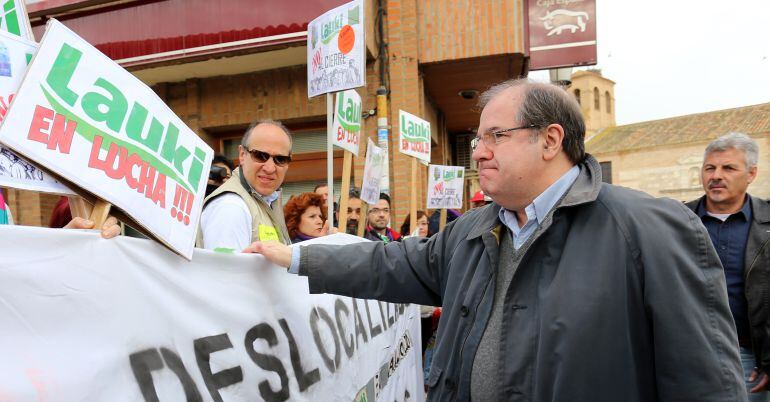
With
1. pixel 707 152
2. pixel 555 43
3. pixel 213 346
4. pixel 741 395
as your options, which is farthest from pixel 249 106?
pixel 741 395

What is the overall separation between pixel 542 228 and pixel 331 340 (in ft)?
3.52

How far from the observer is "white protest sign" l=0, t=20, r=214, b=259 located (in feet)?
3.87

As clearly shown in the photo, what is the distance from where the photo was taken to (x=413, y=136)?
20.3 ft

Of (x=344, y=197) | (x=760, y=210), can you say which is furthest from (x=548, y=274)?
(x=344, y=197)

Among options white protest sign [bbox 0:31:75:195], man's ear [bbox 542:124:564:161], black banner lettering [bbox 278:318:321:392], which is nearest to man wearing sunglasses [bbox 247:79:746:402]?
man's ear [bbox 542:124:564:161]

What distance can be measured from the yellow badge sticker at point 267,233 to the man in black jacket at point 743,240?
92.3 inches

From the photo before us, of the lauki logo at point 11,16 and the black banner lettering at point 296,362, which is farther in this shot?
the lauki logo at point 11,16

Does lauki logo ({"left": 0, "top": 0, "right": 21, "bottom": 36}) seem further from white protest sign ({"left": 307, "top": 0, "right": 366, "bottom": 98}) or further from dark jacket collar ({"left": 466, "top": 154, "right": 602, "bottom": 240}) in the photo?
white protest sign ({"left": 307, "top": 0, "right": 366, "bottom": 98})

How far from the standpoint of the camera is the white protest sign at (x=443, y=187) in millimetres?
6844

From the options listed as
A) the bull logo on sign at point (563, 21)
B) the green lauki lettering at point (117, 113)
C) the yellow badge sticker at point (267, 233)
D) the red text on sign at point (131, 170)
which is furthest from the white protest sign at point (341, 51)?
the bull logo on sign at point (563, 21)

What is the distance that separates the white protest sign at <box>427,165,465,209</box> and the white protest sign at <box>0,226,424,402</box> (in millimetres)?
4630

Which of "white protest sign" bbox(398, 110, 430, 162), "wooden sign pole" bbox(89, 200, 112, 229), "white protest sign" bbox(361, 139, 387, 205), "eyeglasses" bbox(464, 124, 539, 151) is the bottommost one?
"wooden sign pole" bbox(89, 200, 112, 229)

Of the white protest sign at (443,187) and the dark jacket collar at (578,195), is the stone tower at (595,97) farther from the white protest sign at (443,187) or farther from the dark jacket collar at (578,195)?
the dark jacket collar at (578,195)

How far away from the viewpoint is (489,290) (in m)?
1.69
